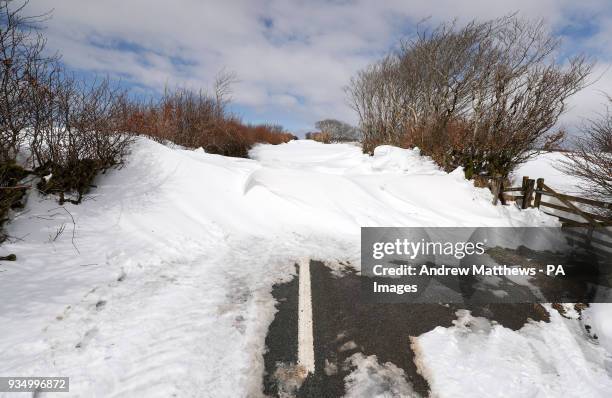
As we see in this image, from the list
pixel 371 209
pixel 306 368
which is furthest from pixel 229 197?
pixel 306 368

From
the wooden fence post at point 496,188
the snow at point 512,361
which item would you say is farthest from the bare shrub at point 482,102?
the snow at point 512,361

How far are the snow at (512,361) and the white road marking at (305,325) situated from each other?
110cm

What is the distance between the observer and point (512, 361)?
295 cm

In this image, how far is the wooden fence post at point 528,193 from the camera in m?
8.83

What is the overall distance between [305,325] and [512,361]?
2.15 m

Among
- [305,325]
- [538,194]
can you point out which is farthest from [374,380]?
[538,194]

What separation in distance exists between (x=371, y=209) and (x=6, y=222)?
7.14 meters

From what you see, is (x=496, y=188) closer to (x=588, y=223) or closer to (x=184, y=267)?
(x=588, y=223)

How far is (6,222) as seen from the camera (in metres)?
4.54

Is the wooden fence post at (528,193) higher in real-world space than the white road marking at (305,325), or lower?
higher

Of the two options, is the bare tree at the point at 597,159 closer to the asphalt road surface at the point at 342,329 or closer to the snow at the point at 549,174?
the asphalt road surface at the point at 342,329

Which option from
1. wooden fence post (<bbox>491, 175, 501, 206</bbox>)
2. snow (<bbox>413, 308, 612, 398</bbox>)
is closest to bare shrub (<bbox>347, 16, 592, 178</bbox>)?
wooden fence post (<bbox>491, 175, 501, 206</bbox>)

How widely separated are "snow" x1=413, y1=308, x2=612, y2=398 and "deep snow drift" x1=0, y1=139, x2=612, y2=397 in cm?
2

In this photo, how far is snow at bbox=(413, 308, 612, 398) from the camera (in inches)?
103
